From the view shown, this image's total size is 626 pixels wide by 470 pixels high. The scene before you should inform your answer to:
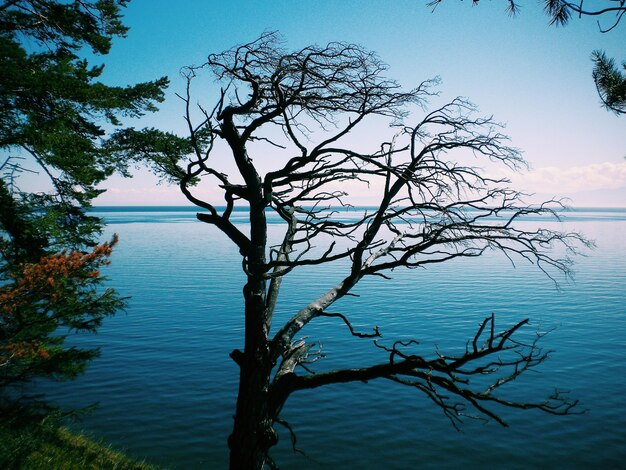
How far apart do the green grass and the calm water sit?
140 cm

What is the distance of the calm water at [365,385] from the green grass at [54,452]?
140 cm

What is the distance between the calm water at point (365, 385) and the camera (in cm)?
1563

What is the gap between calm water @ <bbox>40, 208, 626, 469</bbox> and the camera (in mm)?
15633

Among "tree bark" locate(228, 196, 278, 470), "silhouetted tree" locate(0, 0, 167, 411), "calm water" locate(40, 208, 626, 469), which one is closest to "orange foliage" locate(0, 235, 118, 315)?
"silhouetted tree" locate(0, 0, 167, 411)

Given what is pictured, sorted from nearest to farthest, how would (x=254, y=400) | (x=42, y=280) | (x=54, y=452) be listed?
(x=254, y=400)
(x=42, y=280)
(x=54, y=452)

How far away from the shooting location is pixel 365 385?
2166cm

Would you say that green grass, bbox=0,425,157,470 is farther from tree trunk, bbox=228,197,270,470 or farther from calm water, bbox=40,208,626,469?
tree trunk, bbox=228,197,270,470

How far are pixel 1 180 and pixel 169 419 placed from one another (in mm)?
11040

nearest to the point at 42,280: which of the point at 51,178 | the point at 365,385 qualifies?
the point at 51,178

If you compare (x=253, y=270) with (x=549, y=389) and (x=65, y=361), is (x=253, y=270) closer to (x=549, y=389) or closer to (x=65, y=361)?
(x=65, y=361)

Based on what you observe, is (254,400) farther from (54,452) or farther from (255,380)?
(54,452)

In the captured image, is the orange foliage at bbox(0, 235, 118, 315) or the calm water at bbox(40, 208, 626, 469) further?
the calm water at bbox(40, 208, 626, 469)

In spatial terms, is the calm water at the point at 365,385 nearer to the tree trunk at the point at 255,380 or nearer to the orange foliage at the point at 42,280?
the orange foliage at the point at 42,280

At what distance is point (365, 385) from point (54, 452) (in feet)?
44.3
